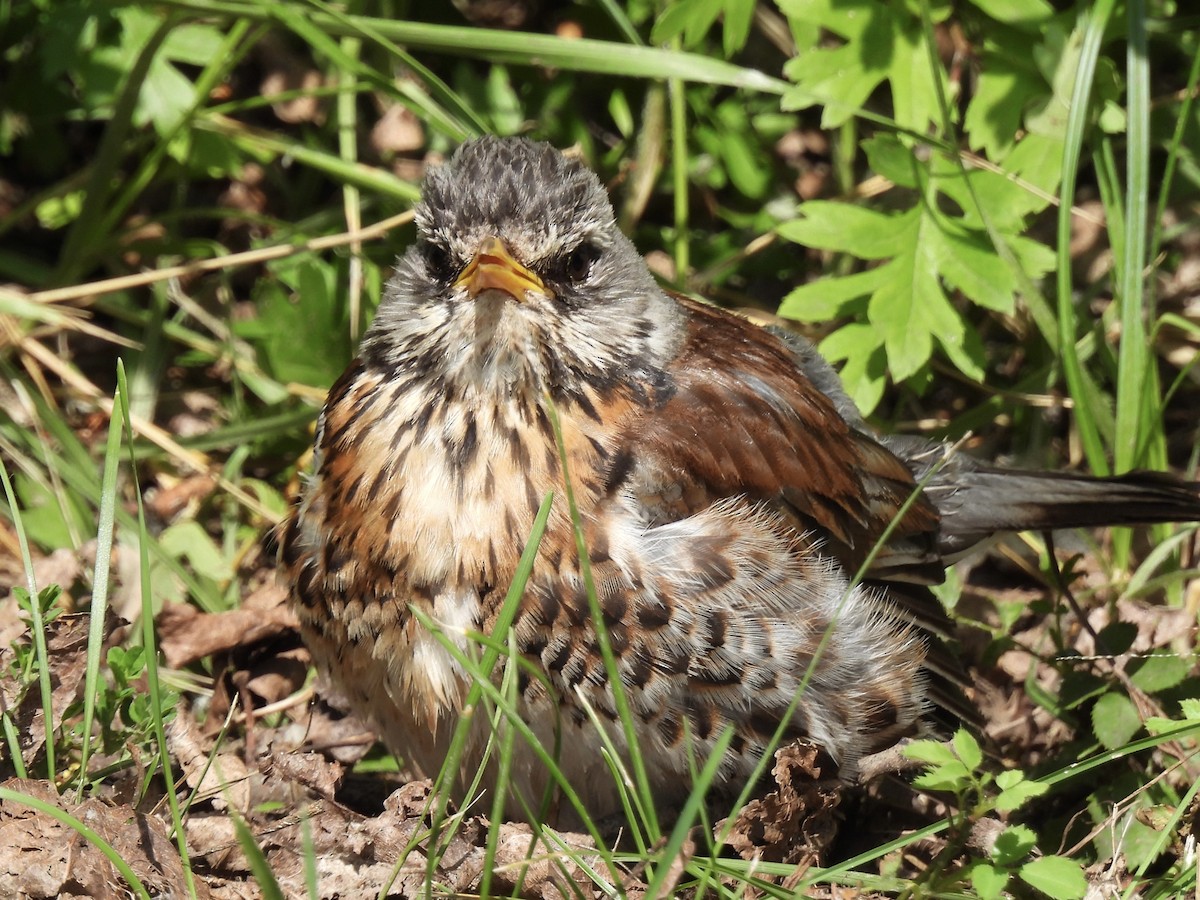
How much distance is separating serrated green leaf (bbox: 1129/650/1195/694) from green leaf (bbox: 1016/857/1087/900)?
1029mm

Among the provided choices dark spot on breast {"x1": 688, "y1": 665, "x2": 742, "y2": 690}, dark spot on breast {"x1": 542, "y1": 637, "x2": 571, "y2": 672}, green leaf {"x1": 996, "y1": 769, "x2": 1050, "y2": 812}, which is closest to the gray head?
dark spot on breast {"x1": 542, "y1": 637, "x2": 571, "y2": 672}

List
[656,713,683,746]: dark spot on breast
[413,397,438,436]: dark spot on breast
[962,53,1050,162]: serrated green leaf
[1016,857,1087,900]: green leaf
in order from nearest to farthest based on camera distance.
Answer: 1. [1016,857,1087,900]: green leaf
2. [656,713,683,746]: dark spot on breast
3. [413,397,438,436]: dark spot on breast
4. [962,53,1050,162]: serrated green leaf

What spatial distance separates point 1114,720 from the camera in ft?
12.5

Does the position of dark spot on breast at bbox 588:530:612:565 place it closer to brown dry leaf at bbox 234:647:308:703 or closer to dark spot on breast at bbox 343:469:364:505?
dark spot on breast at bbox 343:469:364:505

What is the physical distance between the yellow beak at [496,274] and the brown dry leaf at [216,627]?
1509 mm

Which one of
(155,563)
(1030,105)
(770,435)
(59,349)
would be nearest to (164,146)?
(59,349)

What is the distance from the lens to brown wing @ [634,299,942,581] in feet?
11.3

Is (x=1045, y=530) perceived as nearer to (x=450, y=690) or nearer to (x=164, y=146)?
(x=450, y=690)

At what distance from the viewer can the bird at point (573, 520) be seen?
3.25 m

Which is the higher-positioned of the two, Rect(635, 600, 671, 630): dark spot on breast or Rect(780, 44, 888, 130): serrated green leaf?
Rect(780, 44, 888, 130): serrated green leaf

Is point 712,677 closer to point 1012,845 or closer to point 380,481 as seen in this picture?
point 1012,845

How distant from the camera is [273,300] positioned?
494 cm

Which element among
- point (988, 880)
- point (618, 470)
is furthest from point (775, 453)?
point (988, 880)

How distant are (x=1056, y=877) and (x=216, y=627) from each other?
2602mm
